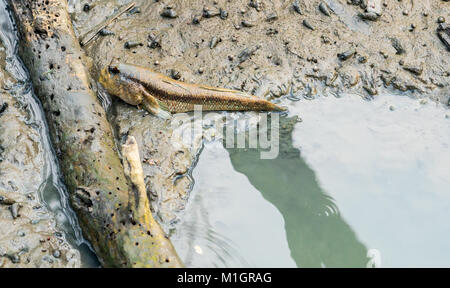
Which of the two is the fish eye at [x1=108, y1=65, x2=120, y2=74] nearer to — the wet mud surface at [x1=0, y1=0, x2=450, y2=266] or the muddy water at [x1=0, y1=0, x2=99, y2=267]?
the wet mud surface at [x1=0, y1=0, x2=450, y2=266]

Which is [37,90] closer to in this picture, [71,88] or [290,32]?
[71,88]

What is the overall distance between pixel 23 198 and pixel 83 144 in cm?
66

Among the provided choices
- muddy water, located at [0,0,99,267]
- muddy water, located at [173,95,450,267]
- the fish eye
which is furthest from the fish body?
muddy water, located at [0,0,99,267]

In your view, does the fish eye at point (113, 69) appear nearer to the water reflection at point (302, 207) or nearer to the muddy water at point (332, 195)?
the muddy water at point (332, 195)

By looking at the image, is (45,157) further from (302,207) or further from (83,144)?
(302,207)

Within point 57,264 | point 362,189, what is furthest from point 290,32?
point 57,264

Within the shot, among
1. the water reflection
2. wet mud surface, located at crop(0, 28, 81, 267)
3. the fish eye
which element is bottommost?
the water reflection

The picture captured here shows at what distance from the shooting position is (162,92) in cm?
452

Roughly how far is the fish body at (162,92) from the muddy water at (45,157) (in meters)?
0.72

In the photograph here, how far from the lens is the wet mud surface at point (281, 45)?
16.0 ft

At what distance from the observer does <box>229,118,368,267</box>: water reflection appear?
3641 millimetres

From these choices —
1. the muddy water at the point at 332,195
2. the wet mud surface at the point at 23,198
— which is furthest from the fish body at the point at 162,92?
the wet mud surface at the point at 23,198

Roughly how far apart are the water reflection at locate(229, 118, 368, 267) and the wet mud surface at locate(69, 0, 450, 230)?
2.68 ft
